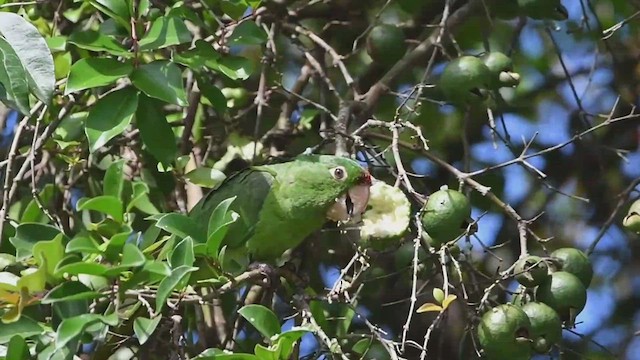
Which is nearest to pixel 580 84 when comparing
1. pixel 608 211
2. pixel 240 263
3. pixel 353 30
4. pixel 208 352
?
pixel 608 211

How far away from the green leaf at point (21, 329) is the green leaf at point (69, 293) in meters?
0.05

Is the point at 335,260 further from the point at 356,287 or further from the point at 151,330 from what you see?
the point at 151,330

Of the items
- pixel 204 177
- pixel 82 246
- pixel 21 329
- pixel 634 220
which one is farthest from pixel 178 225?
pixel 634 220

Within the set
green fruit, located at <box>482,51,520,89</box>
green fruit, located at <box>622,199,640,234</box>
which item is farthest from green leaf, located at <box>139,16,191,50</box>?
green fruit, located at <box>622,199,640,234</box>

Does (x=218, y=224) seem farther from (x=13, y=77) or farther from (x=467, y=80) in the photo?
(x=467, y=80)

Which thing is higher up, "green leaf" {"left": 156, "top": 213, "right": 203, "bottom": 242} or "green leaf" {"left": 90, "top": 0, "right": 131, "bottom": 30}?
"green leaf" {"left": 90, "top": 0, "right": 131, "bottom": 30}

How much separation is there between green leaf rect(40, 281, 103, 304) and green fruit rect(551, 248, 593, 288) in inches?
35.5

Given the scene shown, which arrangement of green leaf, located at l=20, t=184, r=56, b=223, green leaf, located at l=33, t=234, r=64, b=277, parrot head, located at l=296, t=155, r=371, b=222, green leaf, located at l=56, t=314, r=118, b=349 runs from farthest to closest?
parrot head, located at l=296, t=155, r=371, b=222
green leaf, located at l=20, t=184, r=56, b=223
green leaf, located at l=33, t=234, r=64, b=277
green leaf, located at l=56, t=314, r=118, b=349

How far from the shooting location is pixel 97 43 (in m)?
1.83

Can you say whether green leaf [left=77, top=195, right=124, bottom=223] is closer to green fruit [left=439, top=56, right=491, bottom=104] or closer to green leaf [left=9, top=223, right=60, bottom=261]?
green leaf [left=9, top=223, right=60, bottom=261]

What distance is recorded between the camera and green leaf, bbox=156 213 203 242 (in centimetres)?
164

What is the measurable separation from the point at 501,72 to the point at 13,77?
100 cm

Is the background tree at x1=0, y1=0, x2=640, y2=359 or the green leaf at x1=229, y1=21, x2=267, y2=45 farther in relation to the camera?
the green leaf at x1=229, y1=21, x2=267, y2=45

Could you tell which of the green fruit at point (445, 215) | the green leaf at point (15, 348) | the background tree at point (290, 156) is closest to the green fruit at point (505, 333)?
the background tree at point (290, 156)
